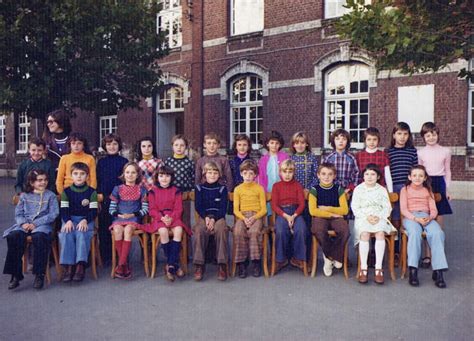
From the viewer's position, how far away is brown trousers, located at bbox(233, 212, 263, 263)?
5.24 metres

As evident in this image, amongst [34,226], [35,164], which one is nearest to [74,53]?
[35,164]

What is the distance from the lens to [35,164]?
5645mm

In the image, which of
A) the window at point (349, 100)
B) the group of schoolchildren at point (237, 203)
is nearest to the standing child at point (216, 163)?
the group of schoolchildren at point (237, 203)

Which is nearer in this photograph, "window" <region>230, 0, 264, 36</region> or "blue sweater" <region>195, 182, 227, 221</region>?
"blue sweater" <region>195, 182, 227, 221</region>

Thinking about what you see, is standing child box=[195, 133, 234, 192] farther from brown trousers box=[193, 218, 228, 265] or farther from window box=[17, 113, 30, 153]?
window box=[17, 113, 30, 153]

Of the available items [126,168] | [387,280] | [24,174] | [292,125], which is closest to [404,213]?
[387,280]

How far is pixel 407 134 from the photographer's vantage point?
566 cm

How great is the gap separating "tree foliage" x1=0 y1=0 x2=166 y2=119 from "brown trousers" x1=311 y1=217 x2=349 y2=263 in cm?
846

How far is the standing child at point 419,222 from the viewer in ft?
15.9

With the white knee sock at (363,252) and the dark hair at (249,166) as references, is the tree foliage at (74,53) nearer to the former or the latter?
the dark hair at (249,166)

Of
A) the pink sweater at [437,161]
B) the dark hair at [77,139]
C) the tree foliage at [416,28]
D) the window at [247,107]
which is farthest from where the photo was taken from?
the window at [247,107]

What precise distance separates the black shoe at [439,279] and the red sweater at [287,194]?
5.25 ft

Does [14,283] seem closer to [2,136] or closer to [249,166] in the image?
[249,166]

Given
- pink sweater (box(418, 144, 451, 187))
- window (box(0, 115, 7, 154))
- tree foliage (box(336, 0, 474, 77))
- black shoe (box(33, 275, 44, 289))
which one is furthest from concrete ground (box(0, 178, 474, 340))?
window (box(0, 115, 7, 154))
